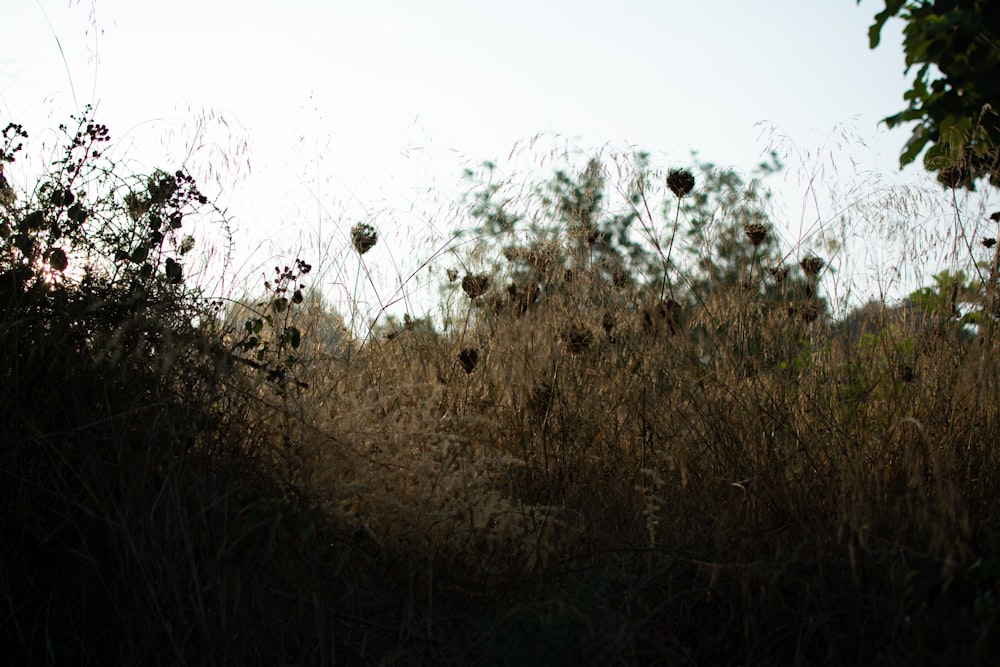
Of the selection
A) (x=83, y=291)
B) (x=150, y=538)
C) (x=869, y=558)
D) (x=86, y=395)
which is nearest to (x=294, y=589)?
(x=150, y=538)

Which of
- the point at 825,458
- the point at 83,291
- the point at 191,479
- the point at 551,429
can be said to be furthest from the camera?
the point at 551,429

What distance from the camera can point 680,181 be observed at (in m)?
3.04

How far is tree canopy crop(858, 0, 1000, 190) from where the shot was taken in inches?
103

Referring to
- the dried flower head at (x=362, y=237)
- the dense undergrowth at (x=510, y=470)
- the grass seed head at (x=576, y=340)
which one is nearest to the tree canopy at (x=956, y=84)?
the dense undergrowth at (x=510, y=470)

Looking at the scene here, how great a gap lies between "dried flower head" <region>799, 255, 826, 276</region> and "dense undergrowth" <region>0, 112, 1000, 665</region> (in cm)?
1

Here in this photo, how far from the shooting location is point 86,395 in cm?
189

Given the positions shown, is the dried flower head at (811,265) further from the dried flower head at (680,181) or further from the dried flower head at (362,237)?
the dried flower head at (362,237)

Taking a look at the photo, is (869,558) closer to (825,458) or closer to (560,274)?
(825,458)

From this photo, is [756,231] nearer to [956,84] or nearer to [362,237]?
[956,84]

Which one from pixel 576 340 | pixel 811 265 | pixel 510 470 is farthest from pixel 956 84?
pixel 510 470

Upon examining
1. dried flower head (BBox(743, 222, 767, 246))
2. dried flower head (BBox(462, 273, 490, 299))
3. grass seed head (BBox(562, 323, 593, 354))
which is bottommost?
grass seed head (BBox(562, 323, 593, 354))

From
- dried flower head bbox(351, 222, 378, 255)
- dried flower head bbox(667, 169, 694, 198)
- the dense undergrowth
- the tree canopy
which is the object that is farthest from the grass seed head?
the tree canopy

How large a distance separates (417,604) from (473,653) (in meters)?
0.21

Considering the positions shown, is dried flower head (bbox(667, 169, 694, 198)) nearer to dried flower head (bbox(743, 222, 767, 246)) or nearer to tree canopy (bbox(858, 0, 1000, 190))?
dried flower head (bbox(743, 222, 767, 246))
